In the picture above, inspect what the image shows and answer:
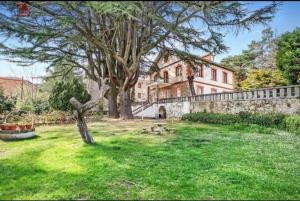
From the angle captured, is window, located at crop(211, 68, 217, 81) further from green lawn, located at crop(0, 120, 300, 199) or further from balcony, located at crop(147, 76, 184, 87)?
green lawn, located at crop(0, 120, 300, 199)

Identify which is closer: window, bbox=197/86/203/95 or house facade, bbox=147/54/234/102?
house facade, bbox=147/54/234/102

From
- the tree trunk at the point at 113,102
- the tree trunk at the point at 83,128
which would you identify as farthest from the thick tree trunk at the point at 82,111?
the tree trunk at the point at 113,102

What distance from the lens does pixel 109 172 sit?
6625 mm

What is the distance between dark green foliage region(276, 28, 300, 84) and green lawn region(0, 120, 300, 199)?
9.61 metres

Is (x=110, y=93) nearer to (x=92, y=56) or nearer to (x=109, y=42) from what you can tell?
(x=92, y=56)

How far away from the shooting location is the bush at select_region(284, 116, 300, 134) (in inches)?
521

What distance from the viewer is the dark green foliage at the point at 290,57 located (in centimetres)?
1854

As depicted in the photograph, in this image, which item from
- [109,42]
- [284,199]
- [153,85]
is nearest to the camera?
[284,199]

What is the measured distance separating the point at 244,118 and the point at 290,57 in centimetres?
547

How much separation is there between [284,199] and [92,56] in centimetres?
2001

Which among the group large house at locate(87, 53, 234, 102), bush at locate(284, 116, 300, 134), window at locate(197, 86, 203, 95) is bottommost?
bush at locate(284, 116, 300, 134)

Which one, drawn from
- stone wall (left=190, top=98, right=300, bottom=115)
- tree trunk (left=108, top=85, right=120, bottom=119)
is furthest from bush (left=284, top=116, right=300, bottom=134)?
tree trunk (left=108, top=85, right=120, bottom=119)

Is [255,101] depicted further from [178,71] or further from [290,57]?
[178,71]

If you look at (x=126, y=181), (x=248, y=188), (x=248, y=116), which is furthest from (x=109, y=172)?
(x=248, y=116)
